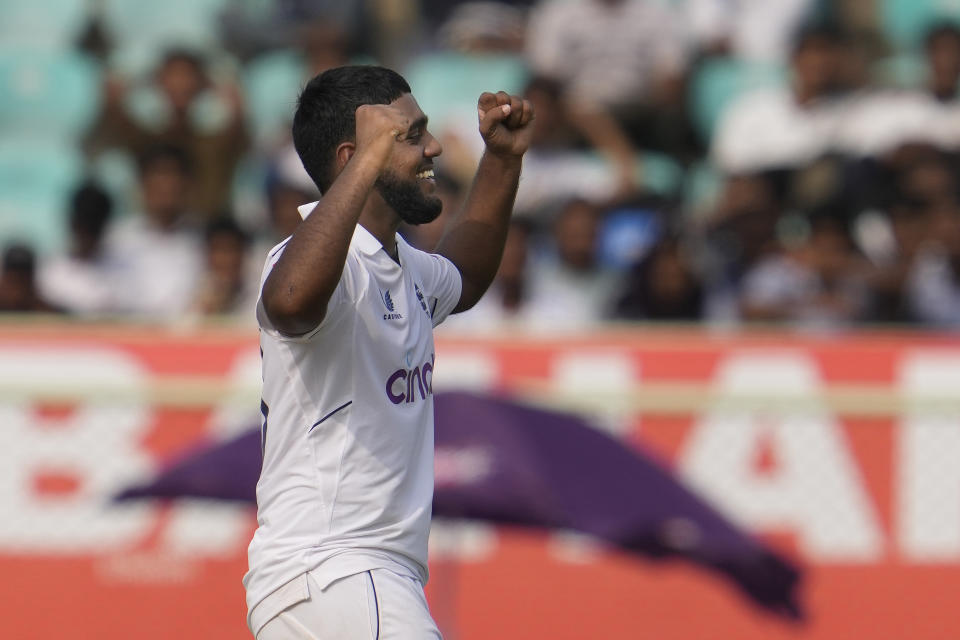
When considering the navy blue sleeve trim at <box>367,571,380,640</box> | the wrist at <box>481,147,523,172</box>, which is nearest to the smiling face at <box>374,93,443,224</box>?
the wrist at <box>481,147,523,172</box>

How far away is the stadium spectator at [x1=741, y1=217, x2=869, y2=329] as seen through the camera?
323 inches

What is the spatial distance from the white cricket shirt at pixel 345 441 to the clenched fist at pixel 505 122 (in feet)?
1.76

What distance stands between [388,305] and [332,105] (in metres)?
0.47

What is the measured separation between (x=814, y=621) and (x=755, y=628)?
0.28 meters

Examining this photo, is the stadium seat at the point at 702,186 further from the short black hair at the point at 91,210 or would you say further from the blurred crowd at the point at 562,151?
the short black hair at the point at 91,210

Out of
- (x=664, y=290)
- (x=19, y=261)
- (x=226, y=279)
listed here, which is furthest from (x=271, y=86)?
(x=664, y=290)

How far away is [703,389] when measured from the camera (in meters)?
7.66

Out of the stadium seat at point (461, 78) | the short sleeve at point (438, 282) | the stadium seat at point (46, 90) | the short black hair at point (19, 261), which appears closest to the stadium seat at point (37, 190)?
the stadium seat at point (46, 90)

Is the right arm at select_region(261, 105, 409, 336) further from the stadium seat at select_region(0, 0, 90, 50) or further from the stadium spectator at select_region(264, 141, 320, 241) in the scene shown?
the stadium seat at select_region(0, 0, 90, 50)

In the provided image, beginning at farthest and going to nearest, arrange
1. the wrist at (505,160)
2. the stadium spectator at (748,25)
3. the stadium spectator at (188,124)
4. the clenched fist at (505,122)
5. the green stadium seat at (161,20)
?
the green stadium seat at (161,20) < the stadium spectator at (748,25) < the stadium spectator at (188,124) < the wrist at (505,160) < the clenched fist at (505,122)

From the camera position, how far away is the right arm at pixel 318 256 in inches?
128

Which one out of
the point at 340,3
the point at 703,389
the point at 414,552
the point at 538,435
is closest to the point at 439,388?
the point at 538,435

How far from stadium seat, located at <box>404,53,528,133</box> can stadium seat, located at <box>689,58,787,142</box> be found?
1140 millimetres

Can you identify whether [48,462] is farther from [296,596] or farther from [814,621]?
[296,596]
